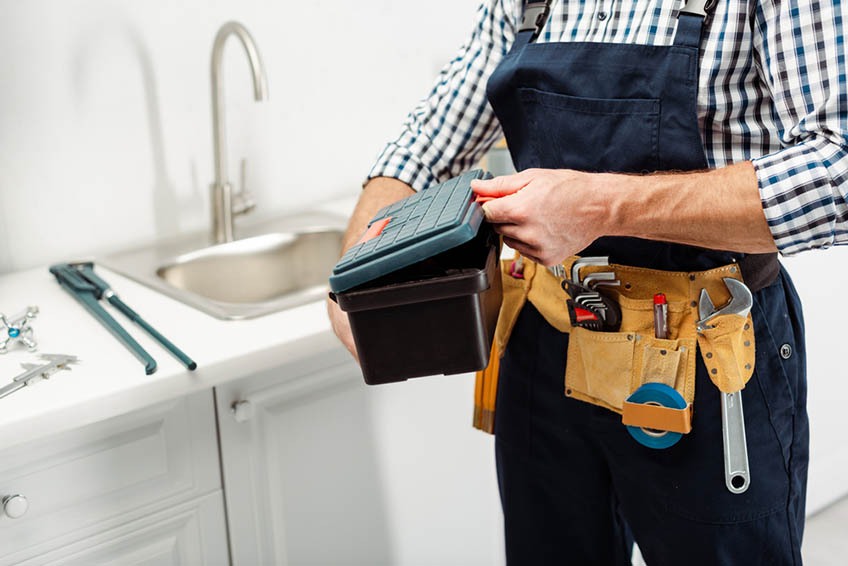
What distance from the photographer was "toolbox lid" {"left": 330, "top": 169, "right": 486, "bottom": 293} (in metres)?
0.89

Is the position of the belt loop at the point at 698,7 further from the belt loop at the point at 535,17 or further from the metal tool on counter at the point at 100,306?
the metal tool on counter at the point at 100,306

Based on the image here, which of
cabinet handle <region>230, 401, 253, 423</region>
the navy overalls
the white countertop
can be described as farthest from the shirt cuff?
cabinet handle <region>230, 401, 253, 423</region>

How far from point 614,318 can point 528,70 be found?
31cm

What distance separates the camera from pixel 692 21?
3.36 ft

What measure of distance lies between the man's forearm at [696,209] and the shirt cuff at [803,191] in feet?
0.04

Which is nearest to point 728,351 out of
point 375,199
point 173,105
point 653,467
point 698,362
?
point 698,362

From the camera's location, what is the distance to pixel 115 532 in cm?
137

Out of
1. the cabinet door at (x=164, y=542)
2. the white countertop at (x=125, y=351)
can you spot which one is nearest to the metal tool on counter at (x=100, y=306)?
the white countertop at (x=125, y=351)

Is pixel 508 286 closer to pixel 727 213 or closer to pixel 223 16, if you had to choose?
pixel 727 213

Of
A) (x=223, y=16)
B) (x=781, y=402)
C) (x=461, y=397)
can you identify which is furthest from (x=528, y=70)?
(x=223, y=16)

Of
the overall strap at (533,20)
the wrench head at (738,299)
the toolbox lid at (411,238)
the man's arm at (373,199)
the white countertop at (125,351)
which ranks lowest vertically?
the white countertop at (125,351)

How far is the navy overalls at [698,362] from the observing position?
1062 millimetres

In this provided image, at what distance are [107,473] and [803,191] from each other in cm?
97

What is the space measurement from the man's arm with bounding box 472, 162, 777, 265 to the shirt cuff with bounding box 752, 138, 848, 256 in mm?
18
